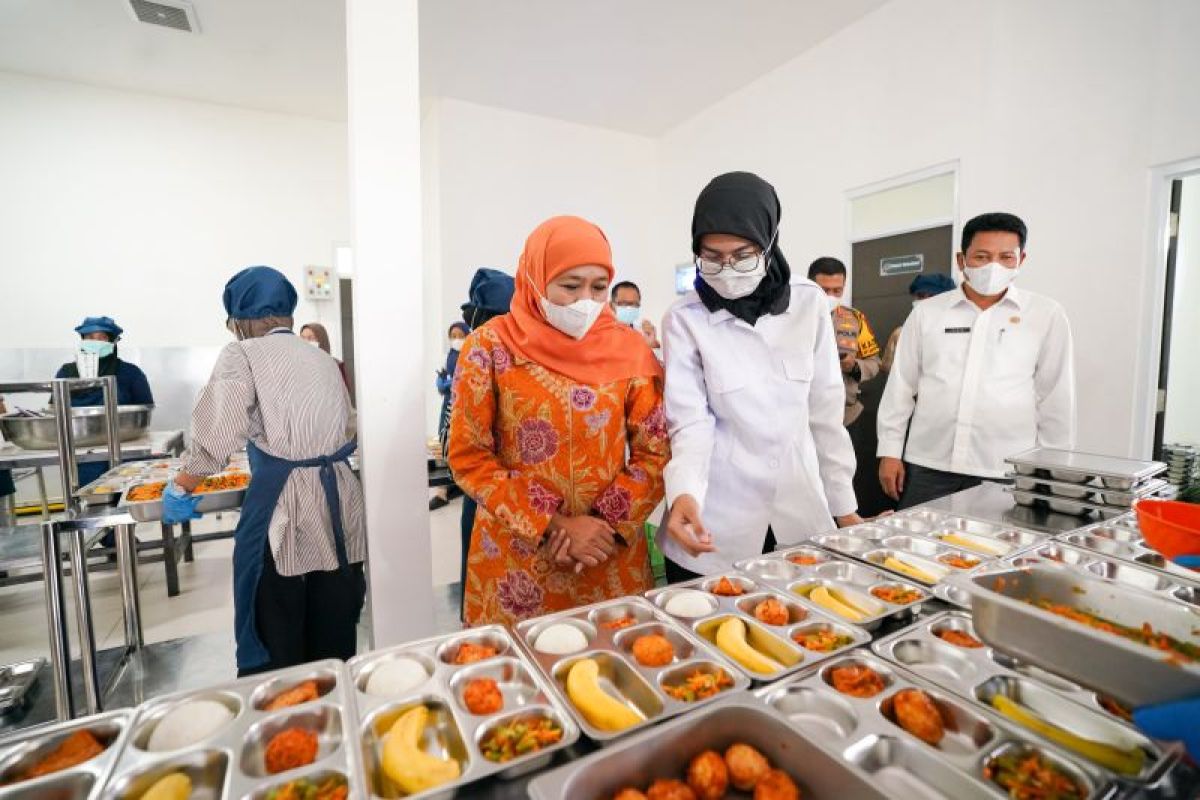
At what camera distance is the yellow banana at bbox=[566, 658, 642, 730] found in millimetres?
775

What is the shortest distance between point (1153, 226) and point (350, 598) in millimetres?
4543

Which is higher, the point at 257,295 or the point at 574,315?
the point at 257,295

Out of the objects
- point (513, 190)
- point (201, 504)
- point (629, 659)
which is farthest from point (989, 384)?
point (513, 190)

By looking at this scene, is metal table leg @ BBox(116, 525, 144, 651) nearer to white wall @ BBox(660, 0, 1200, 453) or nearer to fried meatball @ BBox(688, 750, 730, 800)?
fried meatball @ BBox(688, 750, 730, 800)

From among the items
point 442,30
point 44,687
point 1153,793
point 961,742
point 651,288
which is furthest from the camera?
point 651,288

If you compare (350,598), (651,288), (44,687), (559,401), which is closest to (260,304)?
(350,598)

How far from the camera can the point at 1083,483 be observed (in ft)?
5.46

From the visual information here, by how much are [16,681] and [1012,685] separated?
3.70m

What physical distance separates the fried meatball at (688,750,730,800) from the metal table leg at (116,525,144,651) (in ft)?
10.3

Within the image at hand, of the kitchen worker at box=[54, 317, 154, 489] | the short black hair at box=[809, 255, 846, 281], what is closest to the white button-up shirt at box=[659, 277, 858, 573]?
the short black hair at box=[809, 255, 846, 281]

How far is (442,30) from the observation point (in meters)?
4.70

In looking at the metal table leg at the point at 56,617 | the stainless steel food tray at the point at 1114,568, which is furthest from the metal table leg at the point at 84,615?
the stainless steel food tray at the point at 1114,568

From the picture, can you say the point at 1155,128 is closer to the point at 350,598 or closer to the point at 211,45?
the point at 350,598

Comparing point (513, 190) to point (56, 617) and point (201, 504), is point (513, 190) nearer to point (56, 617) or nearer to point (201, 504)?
point (201, 504)
